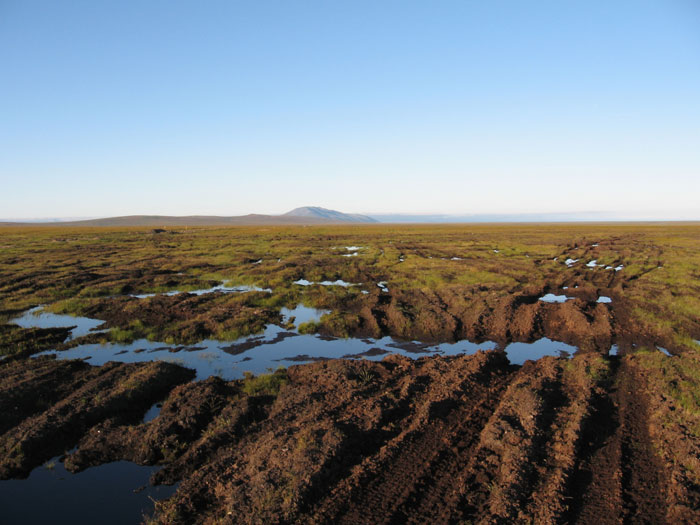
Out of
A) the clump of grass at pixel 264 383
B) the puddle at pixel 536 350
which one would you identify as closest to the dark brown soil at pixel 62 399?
the clump of grass at pixel 264 383

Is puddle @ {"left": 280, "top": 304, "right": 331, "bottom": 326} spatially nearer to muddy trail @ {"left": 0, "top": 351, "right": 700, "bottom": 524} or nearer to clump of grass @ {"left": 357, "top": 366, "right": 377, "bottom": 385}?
muddy trail @ {"left": 0, "top": 351, "right": 700, "bottom": 524}

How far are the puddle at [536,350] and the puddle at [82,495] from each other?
11833 millimetres

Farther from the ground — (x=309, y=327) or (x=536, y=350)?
(x=309, y=327)

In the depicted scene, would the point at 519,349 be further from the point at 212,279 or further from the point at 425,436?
the point at 212,279

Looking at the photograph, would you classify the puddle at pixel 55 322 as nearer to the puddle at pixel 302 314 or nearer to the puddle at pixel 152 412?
the puddle at pixel 302 314

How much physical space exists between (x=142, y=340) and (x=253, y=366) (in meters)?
Answer: 6.22

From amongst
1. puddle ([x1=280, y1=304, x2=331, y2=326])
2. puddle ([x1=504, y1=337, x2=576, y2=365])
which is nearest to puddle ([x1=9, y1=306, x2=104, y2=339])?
puddle ([x1=280, y1=304, x2=331, y2=326])

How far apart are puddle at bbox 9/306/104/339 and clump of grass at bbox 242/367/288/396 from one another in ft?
34.1

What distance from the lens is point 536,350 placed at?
1502 centimetres

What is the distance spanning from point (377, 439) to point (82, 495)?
5.88 metres

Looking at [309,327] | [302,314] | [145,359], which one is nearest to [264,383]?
[145,359]

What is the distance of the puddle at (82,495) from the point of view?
22.4 feet

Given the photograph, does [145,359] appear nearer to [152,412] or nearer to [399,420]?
[152,412]

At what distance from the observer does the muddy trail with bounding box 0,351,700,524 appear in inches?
259
